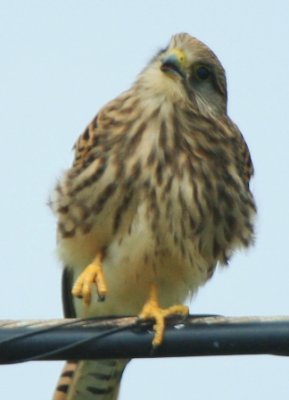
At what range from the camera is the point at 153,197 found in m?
6.77

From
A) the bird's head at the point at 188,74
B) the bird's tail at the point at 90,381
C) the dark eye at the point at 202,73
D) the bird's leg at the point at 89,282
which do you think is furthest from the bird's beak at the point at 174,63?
the bird's tail at the point at 90,381

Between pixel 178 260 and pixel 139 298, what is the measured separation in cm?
46

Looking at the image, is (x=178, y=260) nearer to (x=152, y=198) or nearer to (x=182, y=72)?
(x=152, y=198)

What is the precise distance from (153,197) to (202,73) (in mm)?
920

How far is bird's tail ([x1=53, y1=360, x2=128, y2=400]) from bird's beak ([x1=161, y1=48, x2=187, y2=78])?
165 centimetres

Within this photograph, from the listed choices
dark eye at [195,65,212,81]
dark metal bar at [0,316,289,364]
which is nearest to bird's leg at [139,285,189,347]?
dark metal bar at [0,316,289,364]

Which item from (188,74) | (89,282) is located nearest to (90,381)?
(89,282)

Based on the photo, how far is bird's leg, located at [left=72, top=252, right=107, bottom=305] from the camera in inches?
262

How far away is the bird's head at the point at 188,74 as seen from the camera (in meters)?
7.07

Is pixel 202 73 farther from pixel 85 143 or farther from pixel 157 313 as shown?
pixel 157 313

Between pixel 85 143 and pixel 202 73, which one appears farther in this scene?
pixel 202 73

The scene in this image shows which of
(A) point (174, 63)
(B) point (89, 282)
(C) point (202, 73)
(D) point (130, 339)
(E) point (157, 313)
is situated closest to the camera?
(D) point (130, 339)

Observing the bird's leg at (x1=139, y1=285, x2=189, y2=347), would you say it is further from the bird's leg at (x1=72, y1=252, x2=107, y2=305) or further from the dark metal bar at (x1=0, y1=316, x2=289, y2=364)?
the bird's leg at (x1=72, y1=252, x2=107, y2=305)

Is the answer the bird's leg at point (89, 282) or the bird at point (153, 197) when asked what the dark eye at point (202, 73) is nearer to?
the bird at point (153, 197)
